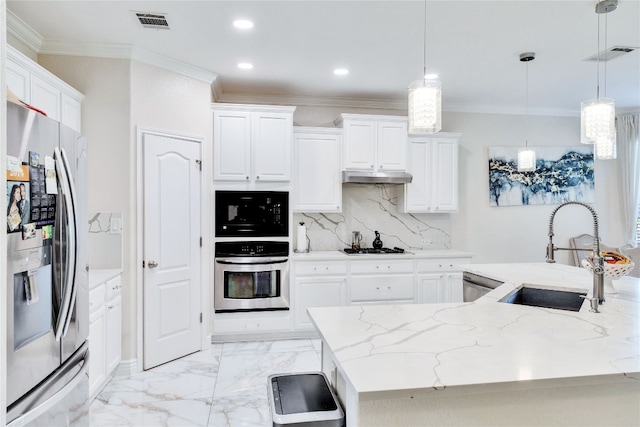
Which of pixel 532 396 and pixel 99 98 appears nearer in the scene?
pixel 532 396

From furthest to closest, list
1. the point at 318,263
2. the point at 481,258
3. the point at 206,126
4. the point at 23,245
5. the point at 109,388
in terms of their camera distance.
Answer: the point at 481,258, the point at 318,263, the point at 206,126, the point at 109,388, the point at 23,245

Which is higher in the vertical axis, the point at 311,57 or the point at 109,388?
the point at 311,57

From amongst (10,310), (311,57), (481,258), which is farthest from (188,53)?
(481,258)

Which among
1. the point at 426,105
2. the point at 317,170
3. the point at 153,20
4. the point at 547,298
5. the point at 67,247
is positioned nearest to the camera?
the point at 67,247

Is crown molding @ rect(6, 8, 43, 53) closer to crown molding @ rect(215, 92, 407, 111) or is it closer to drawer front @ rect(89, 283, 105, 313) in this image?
crown molding @ rect(215, 92, 407, 111)

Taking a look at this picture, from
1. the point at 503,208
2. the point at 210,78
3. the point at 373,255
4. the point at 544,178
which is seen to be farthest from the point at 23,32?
the point at 544,178

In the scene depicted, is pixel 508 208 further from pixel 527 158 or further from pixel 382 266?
pixel 382 266

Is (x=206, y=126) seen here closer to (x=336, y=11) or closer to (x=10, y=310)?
(x=336, y=11)

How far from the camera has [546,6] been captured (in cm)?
265

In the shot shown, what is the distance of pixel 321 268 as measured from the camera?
4.28 meters

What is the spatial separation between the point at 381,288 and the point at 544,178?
281 centimetres

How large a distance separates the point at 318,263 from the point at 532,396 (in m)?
3.07

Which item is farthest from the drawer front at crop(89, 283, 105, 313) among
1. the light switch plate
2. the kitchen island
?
the kitchen island

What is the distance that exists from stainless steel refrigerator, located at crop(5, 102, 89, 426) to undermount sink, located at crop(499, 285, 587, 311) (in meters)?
2.23
